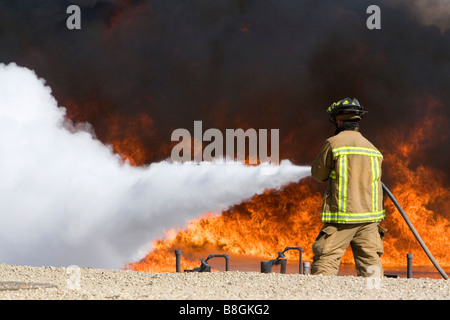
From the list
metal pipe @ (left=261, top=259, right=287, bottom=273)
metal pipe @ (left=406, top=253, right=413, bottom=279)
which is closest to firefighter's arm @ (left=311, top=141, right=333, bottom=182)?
metal pipe @ (left=261, top=259, right=287, bottom=273)

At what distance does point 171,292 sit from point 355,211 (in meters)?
3.40

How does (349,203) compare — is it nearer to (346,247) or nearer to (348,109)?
(346,247)

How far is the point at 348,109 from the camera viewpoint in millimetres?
10891

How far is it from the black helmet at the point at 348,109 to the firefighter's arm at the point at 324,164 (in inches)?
26.1

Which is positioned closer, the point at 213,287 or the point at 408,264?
the point at 213,287

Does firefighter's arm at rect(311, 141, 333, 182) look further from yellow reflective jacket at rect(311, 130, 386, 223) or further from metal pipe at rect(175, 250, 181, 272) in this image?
metal pipe at rect(175, 250, 181, 272)

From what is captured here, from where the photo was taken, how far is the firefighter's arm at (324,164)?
1057 cm

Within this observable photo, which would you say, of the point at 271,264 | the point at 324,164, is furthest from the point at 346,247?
the point at 271,264

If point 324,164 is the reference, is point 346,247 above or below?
below

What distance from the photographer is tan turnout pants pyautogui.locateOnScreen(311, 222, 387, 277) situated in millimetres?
10562

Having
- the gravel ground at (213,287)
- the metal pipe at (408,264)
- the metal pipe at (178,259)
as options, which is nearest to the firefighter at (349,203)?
the gravel ground at (213,287)

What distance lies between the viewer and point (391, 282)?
9586mm

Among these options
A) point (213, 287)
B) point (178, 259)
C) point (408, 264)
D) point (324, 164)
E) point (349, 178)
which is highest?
point (324, 164)

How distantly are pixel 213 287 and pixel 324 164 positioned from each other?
270cm
